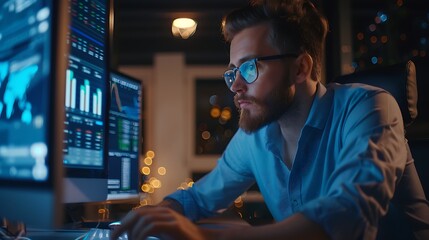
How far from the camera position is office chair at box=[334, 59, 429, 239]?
45.8 inches

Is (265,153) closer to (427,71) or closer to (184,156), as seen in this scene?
(427,71)

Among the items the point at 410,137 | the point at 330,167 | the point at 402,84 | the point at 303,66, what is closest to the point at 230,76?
the point at 303,66

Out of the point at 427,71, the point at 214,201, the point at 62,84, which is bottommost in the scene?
the point at 214,201

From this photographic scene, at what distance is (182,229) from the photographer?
2.43 ft

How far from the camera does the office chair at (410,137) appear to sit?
1.16m

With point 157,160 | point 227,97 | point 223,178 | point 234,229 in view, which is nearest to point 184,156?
point 157,160

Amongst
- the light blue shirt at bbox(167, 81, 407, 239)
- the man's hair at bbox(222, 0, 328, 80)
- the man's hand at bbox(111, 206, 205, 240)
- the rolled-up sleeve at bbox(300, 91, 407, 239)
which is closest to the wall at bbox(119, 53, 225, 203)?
the light blue shirt at bbox(167, 81, 407, 239)

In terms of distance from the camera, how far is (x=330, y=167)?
3.75 ft

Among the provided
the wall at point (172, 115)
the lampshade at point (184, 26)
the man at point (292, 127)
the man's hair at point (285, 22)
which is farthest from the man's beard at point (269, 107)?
the wall at point (172, 115)

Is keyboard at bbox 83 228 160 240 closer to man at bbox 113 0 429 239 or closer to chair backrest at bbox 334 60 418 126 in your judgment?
man at bbox 113 0 429 239

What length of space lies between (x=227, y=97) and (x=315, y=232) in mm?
5500

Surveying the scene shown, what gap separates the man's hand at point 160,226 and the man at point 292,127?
16 millimetres

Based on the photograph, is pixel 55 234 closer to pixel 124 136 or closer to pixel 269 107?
pixel 124 136

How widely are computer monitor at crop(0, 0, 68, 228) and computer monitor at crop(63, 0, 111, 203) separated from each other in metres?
0.18
